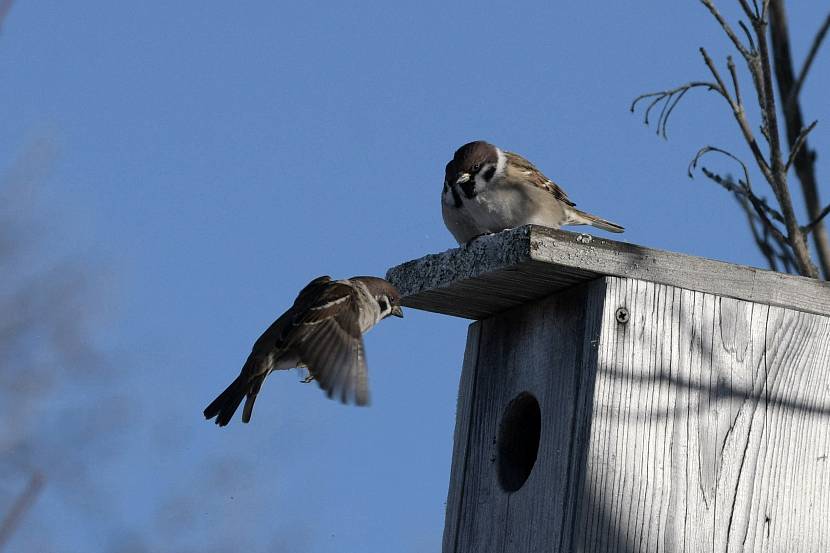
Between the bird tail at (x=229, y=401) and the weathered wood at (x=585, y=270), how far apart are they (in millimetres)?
747

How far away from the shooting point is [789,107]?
3967mm

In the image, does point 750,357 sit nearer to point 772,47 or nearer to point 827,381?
point 827,381

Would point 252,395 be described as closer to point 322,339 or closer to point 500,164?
point 322,339

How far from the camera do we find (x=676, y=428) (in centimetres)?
311

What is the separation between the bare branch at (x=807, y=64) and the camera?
3938mm

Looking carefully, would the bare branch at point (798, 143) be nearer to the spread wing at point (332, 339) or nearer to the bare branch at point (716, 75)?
the bare branch at point (716, 75)

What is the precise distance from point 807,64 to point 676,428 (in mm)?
1358

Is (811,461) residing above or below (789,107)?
below

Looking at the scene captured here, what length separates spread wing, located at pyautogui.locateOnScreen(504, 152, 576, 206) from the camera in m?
4.45

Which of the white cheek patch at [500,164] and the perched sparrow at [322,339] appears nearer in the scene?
the perched sparrow at [322,339]

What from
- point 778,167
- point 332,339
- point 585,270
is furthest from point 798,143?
point 332,339

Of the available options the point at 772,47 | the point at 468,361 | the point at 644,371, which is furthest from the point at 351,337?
the point at 772,47

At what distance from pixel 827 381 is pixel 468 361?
3.05ft

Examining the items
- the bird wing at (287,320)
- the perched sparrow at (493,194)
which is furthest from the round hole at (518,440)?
the perched sparrow at (493,194)
